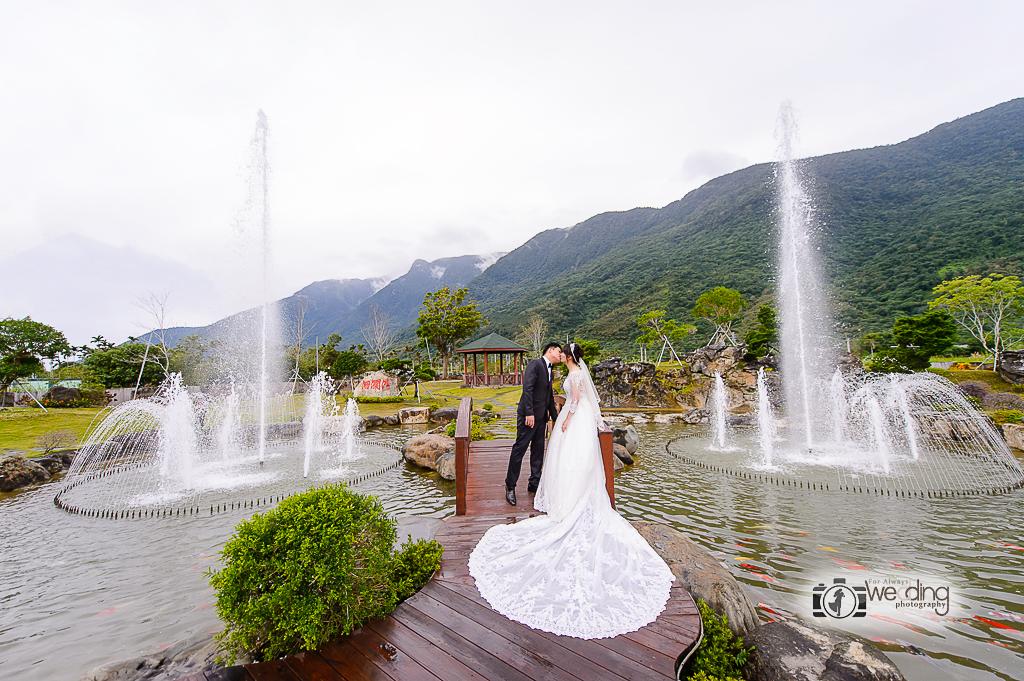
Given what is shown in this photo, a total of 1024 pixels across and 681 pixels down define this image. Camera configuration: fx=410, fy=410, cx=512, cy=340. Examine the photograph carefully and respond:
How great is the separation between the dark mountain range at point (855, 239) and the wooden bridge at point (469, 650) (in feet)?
128

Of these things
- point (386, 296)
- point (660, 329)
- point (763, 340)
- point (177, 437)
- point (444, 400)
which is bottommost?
point (444, 400)

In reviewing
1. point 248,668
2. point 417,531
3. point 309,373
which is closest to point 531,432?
point 417,531

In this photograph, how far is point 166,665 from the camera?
10.2ft

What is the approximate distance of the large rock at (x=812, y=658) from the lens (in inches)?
101

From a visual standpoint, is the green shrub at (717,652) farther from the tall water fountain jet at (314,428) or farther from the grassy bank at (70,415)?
the grassy bank at (70,415)

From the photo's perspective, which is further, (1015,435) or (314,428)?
(314,428)

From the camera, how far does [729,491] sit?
24.8 ft

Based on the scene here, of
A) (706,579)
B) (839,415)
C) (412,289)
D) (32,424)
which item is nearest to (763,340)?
(839,415)

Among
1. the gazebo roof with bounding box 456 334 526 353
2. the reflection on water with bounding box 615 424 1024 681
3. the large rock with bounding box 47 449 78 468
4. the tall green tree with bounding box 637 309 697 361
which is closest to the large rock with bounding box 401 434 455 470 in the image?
the reflection on water with bounding box 615 424 1024 681

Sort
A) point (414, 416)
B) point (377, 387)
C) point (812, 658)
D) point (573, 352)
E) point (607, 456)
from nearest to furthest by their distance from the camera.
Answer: point (812, 658) < point (573, 352) < point (607, 456) < point (414, 416) < point (377, 387)

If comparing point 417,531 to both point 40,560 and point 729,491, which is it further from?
point 729,491

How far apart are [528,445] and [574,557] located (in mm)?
1813

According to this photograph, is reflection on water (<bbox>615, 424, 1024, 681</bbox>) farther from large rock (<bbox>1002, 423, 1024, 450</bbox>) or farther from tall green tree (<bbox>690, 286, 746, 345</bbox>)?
tall green tree (<bbox>690, 286, 746, 345</bbox>)

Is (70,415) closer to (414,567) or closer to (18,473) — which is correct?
(18,473)
